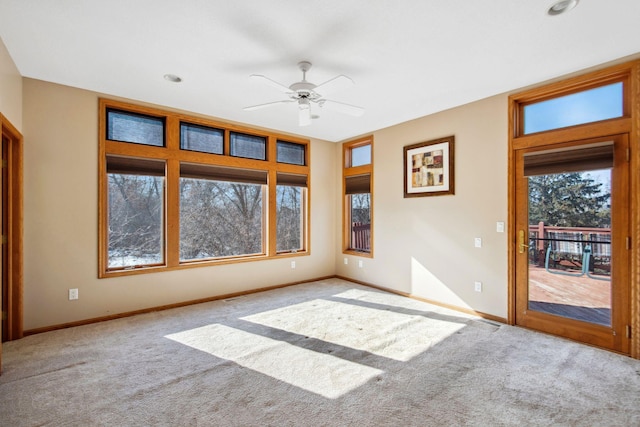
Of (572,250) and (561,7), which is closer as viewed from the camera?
(561,7)

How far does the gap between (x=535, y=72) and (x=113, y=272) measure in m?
5.38

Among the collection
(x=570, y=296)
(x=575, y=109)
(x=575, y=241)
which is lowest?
(x=570, y=296)

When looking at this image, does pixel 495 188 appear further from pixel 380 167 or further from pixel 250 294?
pixel 250 294

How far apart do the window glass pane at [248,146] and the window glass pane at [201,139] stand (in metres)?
0.21

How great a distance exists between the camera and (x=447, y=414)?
6.53ft

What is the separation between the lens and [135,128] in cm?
400

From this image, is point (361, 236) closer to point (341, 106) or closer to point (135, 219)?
point (341, 106)

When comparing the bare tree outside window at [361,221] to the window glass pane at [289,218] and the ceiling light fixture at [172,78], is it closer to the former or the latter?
the window glass pane at [289,218]

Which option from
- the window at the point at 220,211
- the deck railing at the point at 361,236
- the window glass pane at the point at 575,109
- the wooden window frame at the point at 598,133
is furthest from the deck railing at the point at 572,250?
the window at the point at 220,211

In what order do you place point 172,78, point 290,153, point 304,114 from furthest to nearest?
point 290,153 → point 304,114 → point 172,78

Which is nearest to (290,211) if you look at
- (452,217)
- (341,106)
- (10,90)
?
(341,106)

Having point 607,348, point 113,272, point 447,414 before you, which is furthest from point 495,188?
point 113,272

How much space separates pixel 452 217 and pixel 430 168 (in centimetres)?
80

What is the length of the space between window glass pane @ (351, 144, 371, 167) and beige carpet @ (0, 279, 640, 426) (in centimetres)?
297
